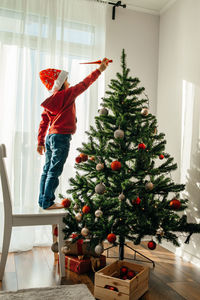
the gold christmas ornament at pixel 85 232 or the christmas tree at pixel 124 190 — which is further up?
the christmas tree at pixel 124 190

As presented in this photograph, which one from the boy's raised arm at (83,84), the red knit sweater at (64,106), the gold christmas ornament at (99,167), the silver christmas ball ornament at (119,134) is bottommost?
the gold christmas ornament at (99,167)

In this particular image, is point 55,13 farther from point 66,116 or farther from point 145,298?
point 145,298

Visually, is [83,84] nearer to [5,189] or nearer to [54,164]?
[54,164]

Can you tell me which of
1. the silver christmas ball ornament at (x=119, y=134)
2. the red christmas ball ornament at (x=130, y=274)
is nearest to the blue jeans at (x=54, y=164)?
the silver christmas ball ornament at (x=119, y=134)

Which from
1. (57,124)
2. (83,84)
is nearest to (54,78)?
(83,84)

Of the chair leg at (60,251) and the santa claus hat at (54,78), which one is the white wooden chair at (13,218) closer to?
the chair leg at (60,251)

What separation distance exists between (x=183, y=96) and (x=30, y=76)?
1472 mm

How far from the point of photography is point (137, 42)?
346 centimetres

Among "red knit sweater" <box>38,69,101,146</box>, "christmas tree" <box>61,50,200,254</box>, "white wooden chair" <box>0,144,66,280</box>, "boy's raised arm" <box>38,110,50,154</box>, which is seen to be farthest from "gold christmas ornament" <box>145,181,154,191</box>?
"boy's raised arm" <box>38,110,50,154</box>

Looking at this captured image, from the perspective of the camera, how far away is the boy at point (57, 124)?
2.49 m

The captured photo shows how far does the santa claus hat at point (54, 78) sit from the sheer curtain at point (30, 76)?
0.39 meters

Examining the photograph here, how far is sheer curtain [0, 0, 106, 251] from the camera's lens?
→ 2916 mm

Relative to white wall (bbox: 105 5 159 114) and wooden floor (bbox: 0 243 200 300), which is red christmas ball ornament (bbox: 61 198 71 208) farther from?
white wall (bbox: 105 5 159 114)

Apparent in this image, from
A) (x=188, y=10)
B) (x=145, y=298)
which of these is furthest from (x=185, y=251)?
(x=188, y=10)
